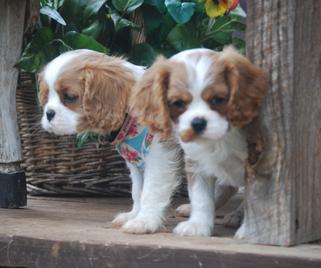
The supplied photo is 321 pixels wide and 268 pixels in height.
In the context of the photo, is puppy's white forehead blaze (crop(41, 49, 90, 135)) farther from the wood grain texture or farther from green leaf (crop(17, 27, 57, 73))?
green leaf (crop(17, 27, 57, 73))

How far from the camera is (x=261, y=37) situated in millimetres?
3061

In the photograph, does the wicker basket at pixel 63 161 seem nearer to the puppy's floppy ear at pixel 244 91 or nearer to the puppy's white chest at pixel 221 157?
the puppy's white chest at pixel 221 157

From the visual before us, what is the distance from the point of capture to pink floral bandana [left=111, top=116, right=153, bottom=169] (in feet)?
12.1

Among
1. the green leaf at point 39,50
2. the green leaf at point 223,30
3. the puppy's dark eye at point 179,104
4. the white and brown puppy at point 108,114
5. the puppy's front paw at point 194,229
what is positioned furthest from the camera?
the green leaf at point 223,30

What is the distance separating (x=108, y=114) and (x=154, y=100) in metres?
0.48

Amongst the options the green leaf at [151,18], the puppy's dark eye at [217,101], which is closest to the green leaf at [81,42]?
the green leaf at [151,18]

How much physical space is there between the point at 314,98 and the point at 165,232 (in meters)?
0.90

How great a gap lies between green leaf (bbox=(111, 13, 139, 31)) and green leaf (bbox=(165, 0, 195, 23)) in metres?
0.22

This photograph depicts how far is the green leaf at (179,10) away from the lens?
4.56 m

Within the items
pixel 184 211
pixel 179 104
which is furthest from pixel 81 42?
pixel 179 104

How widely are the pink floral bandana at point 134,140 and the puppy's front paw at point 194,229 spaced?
1.37 feet

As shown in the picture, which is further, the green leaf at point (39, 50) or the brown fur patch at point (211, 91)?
the green leaf at point (39, 50)

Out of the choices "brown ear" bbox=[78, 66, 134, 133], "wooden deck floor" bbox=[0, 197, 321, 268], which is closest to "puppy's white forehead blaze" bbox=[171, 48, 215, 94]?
"brown ear" bbox=[78, 66, 134, 133]

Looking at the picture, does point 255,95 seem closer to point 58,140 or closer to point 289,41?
point 289,41
